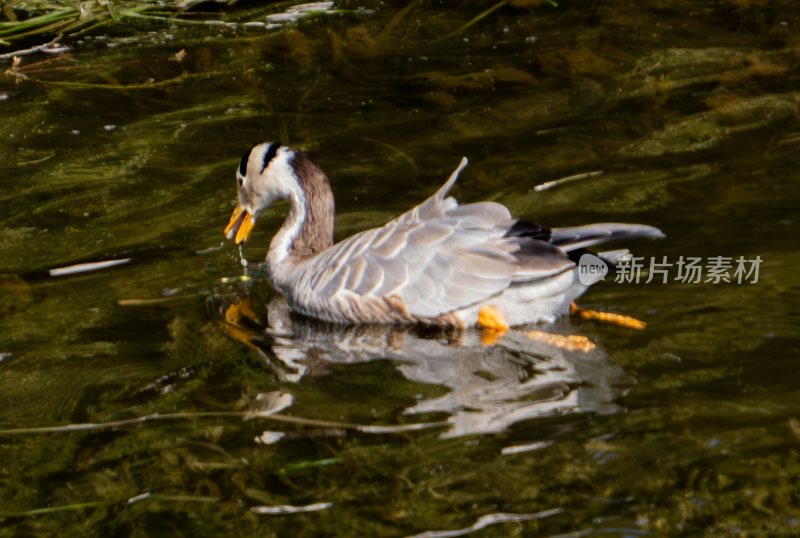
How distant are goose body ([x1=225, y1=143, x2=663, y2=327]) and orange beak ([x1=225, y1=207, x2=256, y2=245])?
88 cm

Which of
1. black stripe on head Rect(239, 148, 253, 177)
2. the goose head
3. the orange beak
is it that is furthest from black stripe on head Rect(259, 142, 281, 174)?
the orange beak

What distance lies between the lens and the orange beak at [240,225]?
8.20m

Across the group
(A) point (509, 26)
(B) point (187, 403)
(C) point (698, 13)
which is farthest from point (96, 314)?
(C) point (698, 13)

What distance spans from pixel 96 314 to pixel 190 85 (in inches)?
174

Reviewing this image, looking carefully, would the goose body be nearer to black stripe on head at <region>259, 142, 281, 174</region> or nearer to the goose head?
the goose head

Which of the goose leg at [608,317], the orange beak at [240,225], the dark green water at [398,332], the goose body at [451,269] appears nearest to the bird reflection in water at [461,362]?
the dark green water at [398,332]

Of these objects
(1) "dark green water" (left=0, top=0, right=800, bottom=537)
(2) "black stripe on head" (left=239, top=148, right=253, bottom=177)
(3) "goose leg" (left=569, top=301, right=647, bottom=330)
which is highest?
(2) "black stripe on head" (left=239, top=148, right=253, bottom=177)

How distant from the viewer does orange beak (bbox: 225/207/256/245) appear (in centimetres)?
820

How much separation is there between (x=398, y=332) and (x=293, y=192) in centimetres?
150

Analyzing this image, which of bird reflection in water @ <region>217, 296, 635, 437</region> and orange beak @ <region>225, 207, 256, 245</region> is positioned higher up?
orange beak @ <region>225, 207, 256, 245</region>

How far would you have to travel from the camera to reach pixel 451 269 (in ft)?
22.2

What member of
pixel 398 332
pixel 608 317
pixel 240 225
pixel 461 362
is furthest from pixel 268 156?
pixel 608 317

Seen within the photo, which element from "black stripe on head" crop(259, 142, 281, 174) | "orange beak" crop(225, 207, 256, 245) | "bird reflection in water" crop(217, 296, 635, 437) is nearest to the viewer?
"bird reflection in water" crop(217, 296, 635, 437)

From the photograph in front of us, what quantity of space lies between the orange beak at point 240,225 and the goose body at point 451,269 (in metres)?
0.88
